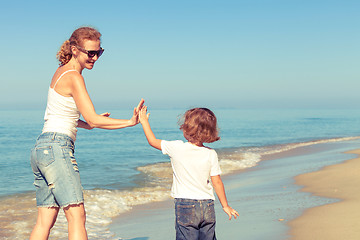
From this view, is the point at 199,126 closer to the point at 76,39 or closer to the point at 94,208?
the point at 76,39

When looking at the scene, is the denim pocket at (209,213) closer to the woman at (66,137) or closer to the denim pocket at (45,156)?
the woman at (66,137)

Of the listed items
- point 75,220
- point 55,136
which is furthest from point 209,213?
point 55,136

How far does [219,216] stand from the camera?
583 cm

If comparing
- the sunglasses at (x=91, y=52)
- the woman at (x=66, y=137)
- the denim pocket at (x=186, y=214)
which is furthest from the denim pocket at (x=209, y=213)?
the sunglasses at (x=91, y=52)

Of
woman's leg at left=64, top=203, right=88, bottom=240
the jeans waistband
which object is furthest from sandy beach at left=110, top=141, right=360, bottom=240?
the jeans waistband

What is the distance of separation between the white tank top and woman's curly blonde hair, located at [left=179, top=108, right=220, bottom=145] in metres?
0.88

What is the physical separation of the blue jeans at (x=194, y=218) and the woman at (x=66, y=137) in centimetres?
75

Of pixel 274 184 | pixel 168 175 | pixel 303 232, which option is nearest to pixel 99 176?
pixel 168 175

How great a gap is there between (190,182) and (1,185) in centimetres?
868

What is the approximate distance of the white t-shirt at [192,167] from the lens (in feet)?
10.8

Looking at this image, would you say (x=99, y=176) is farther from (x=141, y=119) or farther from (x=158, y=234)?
(x=141, y=119)

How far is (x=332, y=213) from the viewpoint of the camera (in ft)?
18.6

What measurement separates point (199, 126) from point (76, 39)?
3.90 ft

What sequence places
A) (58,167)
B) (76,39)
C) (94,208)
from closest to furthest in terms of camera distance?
(58,167)
(76,39)
(94,208)
